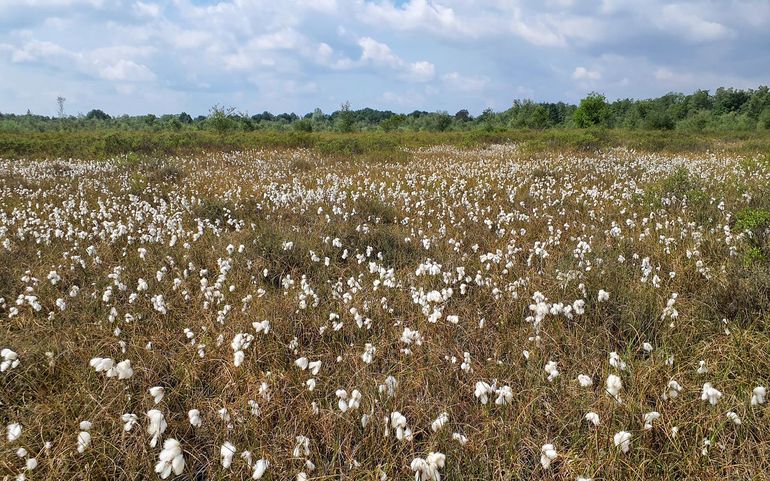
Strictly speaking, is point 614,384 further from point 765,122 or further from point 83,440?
point 765,122

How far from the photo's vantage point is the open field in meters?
2.54

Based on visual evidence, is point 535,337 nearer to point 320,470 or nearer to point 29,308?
point 320,470

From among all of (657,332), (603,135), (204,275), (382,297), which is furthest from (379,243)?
(603,135)

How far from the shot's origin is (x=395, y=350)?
370cm

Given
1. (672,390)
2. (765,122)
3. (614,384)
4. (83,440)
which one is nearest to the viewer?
(83,440)

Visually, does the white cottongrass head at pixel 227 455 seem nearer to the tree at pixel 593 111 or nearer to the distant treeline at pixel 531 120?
the distant treeline at pixel 531 120

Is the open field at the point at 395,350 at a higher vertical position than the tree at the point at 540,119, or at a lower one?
lower

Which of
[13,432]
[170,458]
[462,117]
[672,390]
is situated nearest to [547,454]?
[672,390]

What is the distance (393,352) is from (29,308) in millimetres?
3916

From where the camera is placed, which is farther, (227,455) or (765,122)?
(765,122)

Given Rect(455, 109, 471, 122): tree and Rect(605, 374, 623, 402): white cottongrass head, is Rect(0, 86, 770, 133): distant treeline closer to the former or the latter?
Rect(455, 109, 471, 122): tree

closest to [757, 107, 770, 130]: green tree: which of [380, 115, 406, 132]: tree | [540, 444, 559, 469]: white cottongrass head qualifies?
[380, 115, 406, 132]: tree

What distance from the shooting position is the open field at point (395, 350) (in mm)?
2539

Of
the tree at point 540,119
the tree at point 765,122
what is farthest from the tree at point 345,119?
the tree at point 765,122
